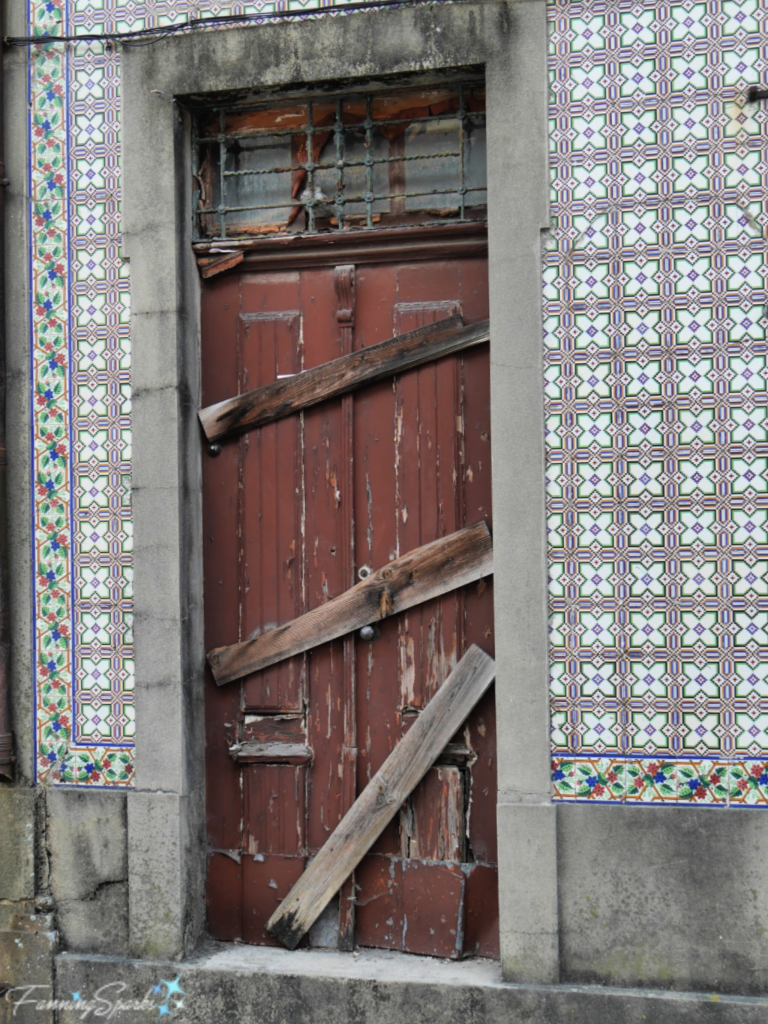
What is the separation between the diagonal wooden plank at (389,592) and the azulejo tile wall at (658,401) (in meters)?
0.42

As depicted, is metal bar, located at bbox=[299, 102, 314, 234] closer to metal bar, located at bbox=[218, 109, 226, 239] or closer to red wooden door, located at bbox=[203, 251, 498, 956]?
red wooden door, located at bbox=[203, 251, 498, 956]

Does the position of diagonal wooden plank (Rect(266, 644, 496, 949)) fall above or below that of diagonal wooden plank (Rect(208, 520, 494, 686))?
below

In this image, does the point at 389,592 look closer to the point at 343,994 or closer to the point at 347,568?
the point at 347,568

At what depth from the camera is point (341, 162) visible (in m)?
4.48

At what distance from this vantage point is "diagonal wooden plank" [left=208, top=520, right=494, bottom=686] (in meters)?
4.35

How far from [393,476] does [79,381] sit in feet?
4.99

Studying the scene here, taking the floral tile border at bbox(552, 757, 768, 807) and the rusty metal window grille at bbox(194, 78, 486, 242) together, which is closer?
the floral tile border at bbox(552, 757, 768, 807)

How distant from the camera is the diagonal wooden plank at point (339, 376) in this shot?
4.40 m

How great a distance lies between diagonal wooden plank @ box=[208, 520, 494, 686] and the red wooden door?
0.21ft

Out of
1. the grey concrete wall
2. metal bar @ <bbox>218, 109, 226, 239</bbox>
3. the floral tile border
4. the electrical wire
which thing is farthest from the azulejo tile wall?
metal bar @ <bbox>218, 109, 226, 239</bbox>

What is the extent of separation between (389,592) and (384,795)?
35.7 inches

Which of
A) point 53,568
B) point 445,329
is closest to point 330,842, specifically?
point 53,568

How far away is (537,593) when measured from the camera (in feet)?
13.3

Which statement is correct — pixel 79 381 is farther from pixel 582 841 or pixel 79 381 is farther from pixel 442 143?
pixel 582 841
